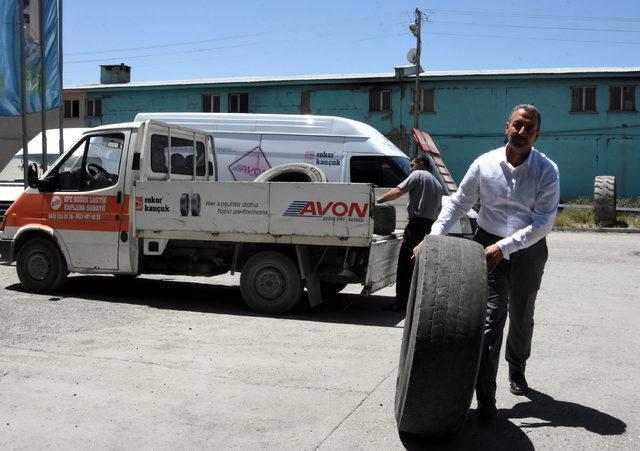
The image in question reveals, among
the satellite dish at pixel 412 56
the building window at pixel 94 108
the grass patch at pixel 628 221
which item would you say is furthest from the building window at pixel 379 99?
the building window at pixel 94 108

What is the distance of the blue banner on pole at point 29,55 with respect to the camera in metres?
15.2

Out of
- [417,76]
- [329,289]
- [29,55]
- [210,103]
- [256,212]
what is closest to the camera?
[256,212]

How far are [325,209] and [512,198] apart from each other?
365cm

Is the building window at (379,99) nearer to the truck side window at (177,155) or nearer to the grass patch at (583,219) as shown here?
the grass patch at (583,219)

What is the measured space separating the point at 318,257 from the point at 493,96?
28.1 meters

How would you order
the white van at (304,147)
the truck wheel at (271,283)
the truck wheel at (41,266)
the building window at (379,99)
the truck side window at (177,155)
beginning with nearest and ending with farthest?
the truck wheel at (271,283) → the truck side window at (177,155) → the truck wheel at (41,266) → the white van at (304,147) → the building window at (379,99)

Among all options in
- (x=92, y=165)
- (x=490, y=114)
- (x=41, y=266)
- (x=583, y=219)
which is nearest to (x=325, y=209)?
(x=92, y=165)

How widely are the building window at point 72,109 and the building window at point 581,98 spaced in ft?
84.4

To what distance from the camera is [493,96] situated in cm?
3478

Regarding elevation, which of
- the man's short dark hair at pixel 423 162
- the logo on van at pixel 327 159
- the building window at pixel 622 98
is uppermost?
the building window at pixel 622 98

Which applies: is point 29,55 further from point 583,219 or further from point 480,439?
point 583,219

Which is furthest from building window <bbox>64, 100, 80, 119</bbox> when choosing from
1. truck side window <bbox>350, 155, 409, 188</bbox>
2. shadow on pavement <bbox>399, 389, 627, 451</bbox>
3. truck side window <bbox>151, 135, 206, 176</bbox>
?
shadow on pavement <bbox>399, 389, 627, 451</bbox>

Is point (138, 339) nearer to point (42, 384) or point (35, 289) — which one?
point (42, 384)

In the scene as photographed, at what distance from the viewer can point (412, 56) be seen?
1371 inches
